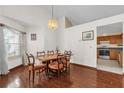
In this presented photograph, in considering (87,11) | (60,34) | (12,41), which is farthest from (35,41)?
(87,11)

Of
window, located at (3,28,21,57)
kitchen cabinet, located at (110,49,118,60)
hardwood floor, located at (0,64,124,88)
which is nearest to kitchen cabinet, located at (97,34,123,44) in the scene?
kitchen cabinet, located at (110,49,118,60)

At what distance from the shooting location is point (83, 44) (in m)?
5.30

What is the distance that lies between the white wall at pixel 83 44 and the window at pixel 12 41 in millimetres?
2650

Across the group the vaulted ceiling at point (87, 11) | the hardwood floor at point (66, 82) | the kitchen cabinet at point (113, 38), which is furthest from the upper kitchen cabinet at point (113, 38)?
the hardwood floor at point (66, 82)

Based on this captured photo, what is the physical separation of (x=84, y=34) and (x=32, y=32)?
115 inches

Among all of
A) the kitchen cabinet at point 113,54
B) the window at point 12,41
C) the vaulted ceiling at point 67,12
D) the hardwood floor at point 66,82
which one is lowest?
the hardwood floor at point 66,82

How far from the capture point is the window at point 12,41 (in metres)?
4.58

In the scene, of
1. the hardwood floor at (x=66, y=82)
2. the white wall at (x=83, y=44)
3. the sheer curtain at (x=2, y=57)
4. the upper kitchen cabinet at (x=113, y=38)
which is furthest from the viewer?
the upper kitchen cabinet at (x=113, y=38)

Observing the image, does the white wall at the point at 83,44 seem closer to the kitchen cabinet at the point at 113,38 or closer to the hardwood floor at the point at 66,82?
the hardwood floor at the point at 66,82

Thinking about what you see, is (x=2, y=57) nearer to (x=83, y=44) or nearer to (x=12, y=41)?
(x=12, y=41)

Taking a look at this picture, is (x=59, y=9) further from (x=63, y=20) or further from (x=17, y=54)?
(x=17, y=54)

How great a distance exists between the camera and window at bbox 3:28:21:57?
458cm
